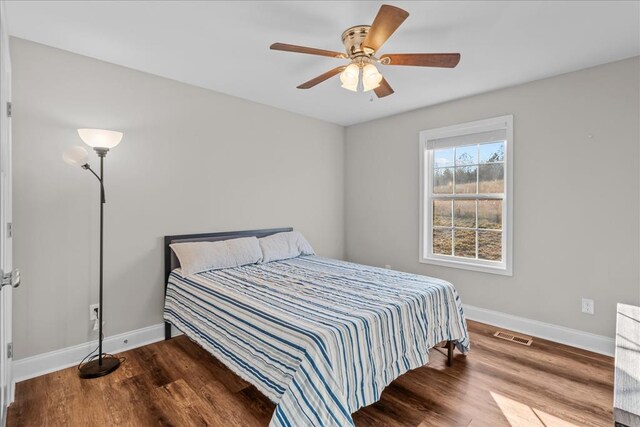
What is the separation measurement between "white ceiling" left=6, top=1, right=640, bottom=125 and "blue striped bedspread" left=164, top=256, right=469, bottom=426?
187cm

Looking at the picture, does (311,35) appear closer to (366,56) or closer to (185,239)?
(366,56)

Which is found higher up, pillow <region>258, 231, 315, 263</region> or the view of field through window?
the view of field through window

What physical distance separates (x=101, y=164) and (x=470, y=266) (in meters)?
3.75

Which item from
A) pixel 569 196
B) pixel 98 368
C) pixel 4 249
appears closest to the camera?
pixel 4 249

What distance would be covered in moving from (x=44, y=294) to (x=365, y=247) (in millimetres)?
3599

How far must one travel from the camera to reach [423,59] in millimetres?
1975

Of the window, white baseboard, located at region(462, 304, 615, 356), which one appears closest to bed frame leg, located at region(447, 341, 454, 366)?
white baseboard, located at region(462, 304, 615, 356)

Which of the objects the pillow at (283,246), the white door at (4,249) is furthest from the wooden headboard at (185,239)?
the white door at (4,249)

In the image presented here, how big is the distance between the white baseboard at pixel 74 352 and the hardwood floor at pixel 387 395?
0.09 metres

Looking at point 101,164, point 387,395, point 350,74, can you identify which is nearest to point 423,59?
point 350,74

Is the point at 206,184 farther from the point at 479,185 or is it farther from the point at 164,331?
the point at 479,185

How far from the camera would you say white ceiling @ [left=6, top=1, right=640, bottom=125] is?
200 cm

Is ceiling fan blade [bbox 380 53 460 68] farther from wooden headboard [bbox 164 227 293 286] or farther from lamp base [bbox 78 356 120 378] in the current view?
lamp base [bbox 78 356 120 378]

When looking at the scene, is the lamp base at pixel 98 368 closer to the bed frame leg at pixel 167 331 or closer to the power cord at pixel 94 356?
the power cord at pixel 94 356
